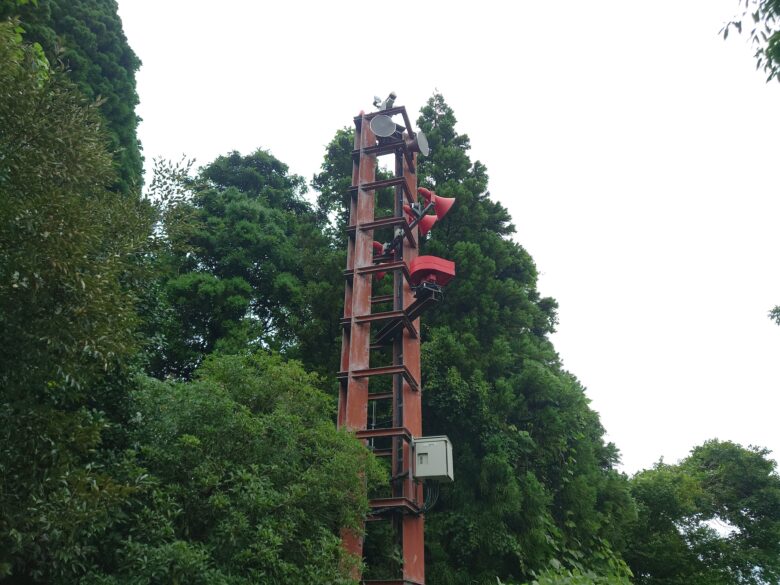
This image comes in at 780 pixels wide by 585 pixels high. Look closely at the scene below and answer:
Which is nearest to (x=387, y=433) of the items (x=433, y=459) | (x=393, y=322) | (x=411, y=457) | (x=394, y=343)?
(x=411, y=457)

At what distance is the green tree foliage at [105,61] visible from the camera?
1402 cm

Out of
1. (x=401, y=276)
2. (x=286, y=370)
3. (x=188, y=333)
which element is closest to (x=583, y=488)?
(x=401, y=276)

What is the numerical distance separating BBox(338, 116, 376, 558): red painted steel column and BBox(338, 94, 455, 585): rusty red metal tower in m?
0.01

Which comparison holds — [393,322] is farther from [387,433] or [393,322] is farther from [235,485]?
[235,485]

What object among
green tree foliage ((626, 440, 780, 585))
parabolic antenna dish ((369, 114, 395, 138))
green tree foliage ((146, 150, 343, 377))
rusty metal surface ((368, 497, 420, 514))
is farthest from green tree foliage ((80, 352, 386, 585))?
green tree foliage ((626, 440, 780, 585))

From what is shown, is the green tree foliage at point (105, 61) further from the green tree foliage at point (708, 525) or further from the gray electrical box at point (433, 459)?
the green tree foliage at point (708, 525)

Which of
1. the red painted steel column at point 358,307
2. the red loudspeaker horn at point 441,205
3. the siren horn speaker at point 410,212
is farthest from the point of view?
the red loudspeaker horn at point 441,205

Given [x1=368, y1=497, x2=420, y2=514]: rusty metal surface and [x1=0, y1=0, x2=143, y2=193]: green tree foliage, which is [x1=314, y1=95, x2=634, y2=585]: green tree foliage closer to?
[x1=368, y1=497, x2=420, y2=514]: rusty metal surface

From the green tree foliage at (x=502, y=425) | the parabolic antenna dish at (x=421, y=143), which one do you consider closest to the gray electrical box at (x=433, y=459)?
the green tree foliage at (x=502, y=425)

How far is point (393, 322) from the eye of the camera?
10664 millimetres

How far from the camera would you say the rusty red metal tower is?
30.4 ft

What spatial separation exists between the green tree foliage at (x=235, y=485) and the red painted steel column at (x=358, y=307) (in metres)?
1.20

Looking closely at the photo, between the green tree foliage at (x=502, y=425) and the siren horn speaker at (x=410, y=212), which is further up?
the siren horn speaker at (x=410, y=212)

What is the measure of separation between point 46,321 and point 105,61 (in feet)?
39.4
